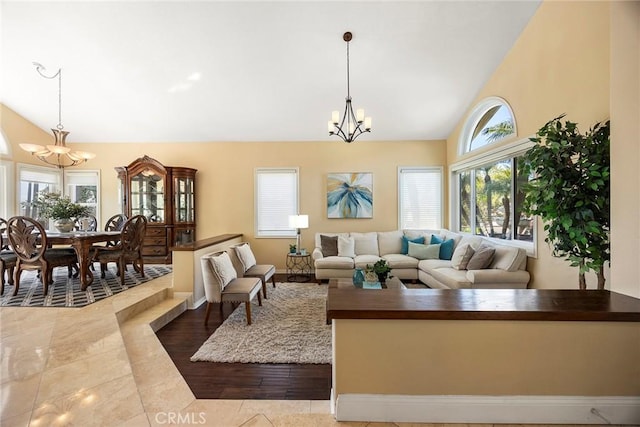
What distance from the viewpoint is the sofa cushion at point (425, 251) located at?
4852 mm

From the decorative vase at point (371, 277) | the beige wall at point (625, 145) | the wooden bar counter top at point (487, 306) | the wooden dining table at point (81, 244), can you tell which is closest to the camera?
the wooden bar counter top at point (487, 306)

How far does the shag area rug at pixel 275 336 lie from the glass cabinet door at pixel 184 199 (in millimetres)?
2762

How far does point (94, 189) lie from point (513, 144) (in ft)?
25.7

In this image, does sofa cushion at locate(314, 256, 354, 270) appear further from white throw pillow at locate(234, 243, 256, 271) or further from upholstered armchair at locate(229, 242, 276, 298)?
white throw pillow at locate(234, 243, 256, 271)

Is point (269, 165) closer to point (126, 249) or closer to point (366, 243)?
point (366, 243)

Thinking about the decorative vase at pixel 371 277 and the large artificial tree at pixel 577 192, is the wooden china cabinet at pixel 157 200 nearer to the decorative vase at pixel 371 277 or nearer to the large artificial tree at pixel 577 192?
the decorative vase at pixel 371 277

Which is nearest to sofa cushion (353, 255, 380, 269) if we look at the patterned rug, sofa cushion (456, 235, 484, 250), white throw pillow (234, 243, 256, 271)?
sofa cushion (456, 235, 484, 250)

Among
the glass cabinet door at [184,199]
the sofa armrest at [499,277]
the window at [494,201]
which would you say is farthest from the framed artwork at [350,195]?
the glass cabinet door at [184,199]

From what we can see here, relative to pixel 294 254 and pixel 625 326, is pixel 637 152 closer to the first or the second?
pixel 625 326

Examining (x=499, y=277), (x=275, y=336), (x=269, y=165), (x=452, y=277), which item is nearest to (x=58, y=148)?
(x=269, y=165)

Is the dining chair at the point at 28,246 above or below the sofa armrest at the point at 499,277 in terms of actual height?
above

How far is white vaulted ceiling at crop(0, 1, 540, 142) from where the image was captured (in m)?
3.31

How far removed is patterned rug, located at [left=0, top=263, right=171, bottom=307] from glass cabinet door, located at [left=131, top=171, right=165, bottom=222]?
121 cm

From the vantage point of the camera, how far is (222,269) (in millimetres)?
3230
